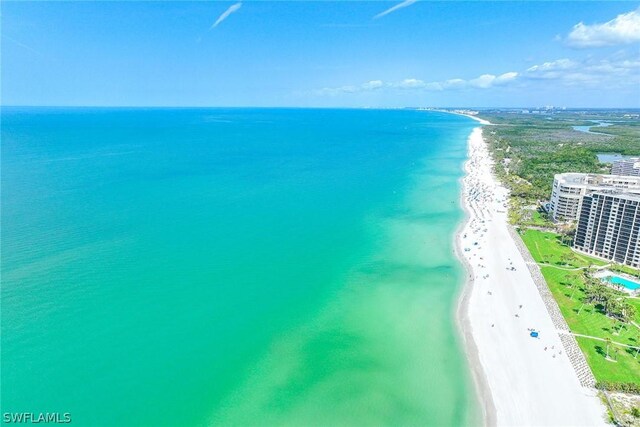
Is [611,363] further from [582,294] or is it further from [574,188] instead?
[574,188]

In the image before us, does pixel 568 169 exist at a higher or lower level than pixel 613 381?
higher

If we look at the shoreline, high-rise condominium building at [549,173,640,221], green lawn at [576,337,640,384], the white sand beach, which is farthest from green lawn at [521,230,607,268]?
green lawn at [576,337,640,384]

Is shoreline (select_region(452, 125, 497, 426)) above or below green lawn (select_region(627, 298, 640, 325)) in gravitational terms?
below

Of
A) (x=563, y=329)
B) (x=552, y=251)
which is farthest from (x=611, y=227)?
(x=563, y=329)

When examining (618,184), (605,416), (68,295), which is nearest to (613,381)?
(605,416)

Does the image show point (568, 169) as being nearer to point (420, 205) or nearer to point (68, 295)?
point (420, 205)

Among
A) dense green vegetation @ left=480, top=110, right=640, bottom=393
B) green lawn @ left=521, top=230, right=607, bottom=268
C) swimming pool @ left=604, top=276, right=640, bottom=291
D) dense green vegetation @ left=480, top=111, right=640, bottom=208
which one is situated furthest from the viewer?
dense green vegetation @ left=480, top=111, right=640, bottom=208

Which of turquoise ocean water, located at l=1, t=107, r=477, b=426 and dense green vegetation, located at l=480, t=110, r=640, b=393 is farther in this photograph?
dense green vegetation, located at l=480, t=110, r=640, b=393

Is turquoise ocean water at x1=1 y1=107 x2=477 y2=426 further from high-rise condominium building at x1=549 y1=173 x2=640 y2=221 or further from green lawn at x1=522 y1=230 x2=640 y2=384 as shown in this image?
high-rise condominium building at x1=549 y1=173 x2=640 y2=221
